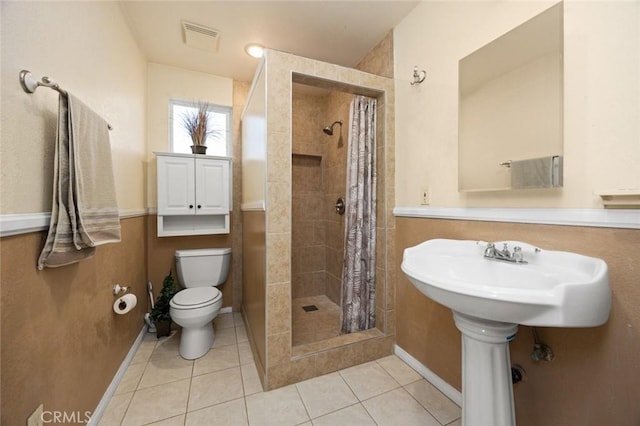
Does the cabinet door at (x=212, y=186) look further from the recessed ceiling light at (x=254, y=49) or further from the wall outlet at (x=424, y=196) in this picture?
the wall outlet at (x=424, y=196)

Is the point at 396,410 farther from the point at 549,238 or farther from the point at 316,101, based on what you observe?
the point at 316,101

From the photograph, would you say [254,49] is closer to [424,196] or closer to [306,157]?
[306,157]

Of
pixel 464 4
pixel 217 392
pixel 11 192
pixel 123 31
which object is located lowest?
pixel 217 392

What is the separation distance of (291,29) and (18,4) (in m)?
1.45

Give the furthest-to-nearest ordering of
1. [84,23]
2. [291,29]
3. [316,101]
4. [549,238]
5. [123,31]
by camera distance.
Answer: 1. [316,101]
2. [291,29]
3. [123,31]
4. [84,23]
5. [549,238]

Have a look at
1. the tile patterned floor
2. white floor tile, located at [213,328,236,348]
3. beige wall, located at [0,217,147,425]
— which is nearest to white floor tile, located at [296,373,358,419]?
the tile patterned floor

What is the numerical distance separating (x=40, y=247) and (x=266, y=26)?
1.87m

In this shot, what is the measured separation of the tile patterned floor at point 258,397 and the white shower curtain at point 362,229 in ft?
1.13

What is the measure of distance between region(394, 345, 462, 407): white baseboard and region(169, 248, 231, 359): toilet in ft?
4.52

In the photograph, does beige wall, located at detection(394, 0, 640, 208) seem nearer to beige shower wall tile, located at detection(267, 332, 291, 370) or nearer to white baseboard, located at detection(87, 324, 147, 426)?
beige shower wall tile, located at detection(267, 332, 291, 370)

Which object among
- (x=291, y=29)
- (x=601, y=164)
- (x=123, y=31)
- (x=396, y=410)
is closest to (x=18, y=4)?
(x=123, y=31)

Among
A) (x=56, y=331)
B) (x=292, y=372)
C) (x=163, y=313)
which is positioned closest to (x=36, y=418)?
(x=56, y=331)

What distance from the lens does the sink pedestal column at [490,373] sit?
818mm

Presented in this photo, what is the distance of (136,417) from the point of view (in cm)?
121
